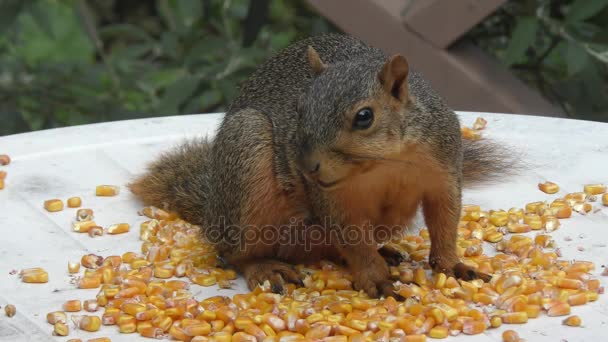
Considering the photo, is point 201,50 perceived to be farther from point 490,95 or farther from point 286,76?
point 286,76

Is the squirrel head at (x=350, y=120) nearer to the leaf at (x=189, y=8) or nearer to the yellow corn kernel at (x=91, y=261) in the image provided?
the yellow corn kernel at (x=91, y=261)

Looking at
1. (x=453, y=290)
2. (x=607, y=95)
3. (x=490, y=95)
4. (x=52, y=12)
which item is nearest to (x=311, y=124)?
(x=453, y=290)

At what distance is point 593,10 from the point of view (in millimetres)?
2672

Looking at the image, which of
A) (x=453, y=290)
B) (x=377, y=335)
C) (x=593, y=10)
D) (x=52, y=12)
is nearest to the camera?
(x=377, y=335)

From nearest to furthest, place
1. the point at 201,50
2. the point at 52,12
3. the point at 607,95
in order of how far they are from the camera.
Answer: the point at 607,95 → the point at 201,50 → the point at 52,12

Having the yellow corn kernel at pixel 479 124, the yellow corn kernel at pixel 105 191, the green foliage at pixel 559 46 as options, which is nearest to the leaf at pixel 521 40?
the green foliage at pixel 559 46

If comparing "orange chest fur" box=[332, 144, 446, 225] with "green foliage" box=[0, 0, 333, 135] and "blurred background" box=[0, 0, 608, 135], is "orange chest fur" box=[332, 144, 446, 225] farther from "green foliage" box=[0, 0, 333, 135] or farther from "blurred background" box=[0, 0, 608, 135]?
"green foliage" box=[0, 0, 333, 135]

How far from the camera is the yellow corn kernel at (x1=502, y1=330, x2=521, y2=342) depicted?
162cm

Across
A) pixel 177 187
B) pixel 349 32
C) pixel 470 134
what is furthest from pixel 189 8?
pixel 470 134

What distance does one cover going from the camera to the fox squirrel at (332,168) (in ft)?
5.56

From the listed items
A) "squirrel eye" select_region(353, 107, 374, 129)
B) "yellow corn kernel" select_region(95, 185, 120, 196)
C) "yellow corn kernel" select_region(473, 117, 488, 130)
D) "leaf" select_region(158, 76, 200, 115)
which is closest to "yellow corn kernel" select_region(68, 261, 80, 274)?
"yellow corn kernel" select_region(95, 185, 120, 196)

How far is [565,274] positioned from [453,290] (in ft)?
0.67

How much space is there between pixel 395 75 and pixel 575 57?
1.10 m

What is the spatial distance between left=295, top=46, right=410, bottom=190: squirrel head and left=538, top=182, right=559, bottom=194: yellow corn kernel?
645mm
